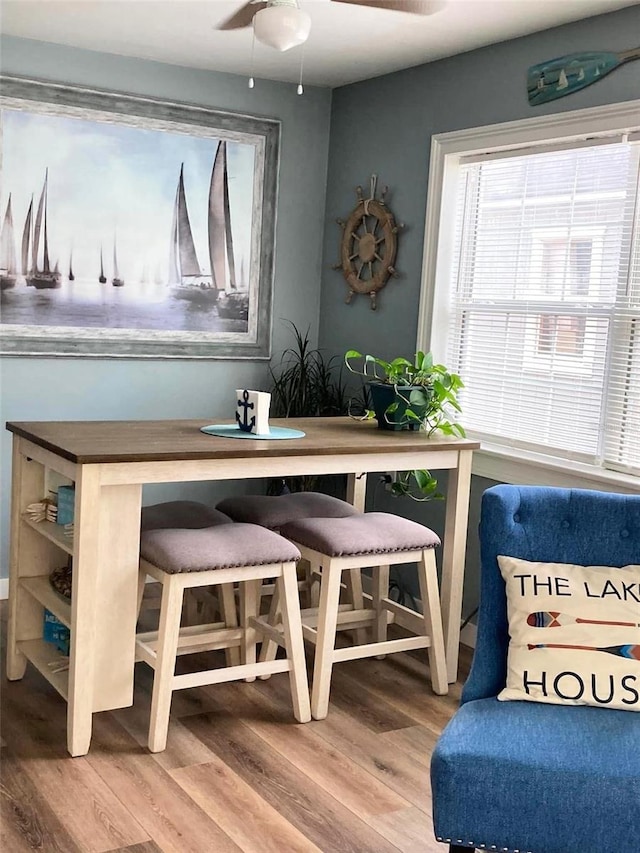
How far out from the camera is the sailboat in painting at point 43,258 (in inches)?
164

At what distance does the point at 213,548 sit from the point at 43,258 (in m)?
1.87

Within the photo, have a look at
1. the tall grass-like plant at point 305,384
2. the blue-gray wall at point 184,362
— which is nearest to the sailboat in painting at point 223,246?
the blue-gray wall at point 184,362

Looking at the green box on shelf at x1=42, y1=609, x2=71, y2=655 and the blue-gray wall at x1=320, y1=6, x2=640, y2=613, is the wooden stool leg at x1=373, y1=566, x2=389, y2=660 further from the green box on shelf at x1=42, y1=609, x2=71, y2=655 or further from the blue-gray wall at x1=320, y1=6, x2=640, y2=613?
the green box on shelf at x1=42, y1=609, x2=71, y2=655

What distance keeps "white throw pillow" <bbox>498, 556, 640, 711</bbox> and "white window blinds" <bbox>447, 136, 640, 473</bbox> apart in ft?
3.69

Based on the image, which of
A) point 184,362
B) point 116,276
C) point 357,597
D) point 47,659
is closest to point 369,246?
point 184,362

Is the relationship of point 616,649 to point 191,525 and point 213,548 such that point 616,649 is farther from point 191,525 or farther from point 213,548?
point 191,525

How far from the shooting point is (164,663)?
2.88 metres

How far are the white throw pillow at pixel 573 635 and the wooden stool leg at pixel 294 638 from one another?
857 millimetres

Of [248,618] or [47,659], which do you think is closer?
[47,659]

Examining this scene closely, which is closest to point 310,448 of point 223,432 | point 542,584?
point 223,432

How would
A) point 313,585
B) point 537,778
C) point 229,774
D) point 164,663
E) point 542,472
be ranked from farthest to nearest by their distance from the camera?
point 313,585 → point 542,472 → point 164,663 → point 229,774 → point 537,778

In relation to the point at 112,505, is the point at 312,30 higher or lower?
higher

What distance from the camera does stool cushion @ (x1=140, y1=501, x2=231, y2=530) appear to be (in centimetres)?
327

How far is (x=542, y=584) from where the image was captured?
2434 mm
